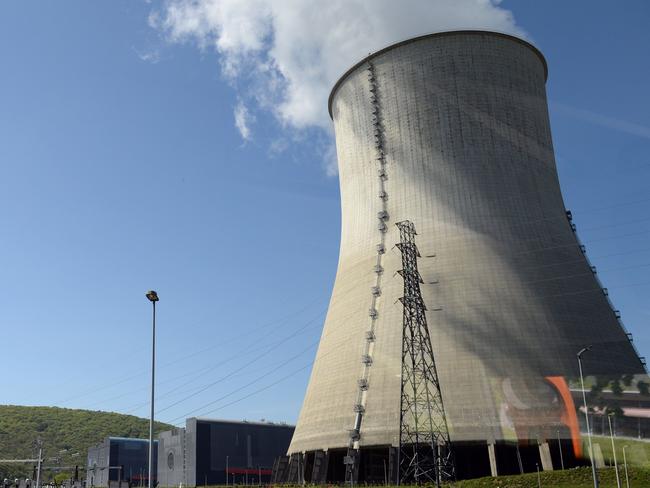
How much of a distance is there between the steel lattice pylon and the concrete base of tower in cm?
80

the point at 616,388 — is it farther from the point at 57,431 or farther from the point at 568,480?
the point at 57,431

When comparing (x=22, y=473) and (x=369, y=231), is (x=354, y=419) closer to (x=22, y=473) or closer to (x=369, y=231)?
(x=369, y=231)

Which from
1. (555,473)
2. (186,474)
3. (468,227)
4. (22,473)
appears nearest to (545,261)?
(468,227)

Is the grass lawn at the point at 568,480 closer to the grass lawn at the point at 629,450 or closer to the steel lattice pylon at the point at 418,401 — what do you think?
the grass lawn at the point at 629,450

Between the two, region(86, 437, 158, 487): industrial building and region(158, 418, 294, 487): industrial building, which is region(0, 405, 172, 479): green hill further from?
region(158, 418, 294, 487): industrial building

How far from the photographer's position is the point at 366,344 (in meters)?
32.2

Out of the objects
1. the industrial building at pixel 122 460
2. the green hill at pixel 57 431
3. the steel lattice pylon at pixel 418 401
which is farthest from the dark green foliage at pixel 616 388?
the green hill at pixel 57 431

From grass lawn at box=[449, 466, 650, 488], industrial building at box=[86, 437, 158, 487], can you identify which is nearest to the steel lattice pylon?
grass lawn at box=[449, 466, 650, 488]

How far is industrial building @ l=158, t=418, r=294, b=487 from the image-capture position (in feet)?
201

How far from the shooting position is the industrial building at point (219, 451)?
61.3m

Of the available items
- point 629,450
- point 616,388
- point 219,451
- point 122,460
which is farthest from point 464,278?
point 122,460

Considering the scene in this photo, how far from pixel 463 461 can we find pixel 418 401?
13.4ft

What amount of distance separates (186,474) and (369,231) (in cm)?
3744

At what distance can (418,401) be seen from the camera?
100ft
